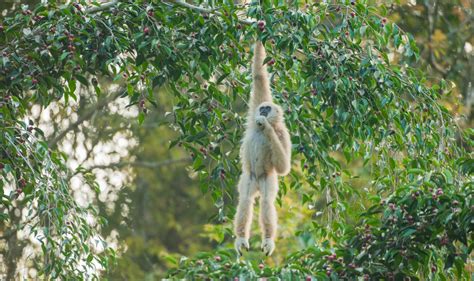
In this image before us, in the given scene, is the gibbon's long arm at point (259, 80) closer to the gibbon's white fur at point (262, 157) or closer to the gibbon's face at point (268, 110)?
the gibbon's white fur at point (262, 157)

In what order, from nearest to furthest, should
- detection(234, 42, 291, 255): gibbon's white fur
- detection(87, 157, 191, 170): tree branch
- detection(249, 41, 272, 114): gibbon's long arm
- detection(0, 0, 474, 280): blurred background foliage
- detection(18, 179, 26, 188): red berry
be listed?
1. detection(18, 179, 26, 188): red berry
2. detection(234, 42, 291, 255): gibbon's white fur
3. detection(249, 41, 272, 114): gibbon's long arm
4. detection(0, 0, 474, 280): blurred background foliage
5. detection(87, 157, 191, 170): tree branch

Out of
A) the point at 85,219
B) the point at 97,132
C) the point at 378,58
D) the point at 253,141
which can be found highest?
the point at 97,132

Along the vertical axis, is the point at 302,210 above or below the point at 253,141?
above

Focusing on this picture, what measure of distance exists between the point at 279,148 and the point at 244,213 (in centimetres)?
61

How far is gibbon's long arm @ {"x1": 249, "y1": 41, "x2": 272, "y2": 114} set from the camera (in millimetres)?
7437

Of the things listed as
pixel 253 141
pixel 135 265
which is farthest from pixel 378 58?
pixel 135 265

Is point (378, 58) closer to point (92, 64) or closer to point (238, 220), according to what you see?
point (238, 220)

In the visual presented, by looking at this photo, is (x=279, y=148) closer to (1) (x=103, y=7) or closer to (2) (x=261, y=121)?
(2) (x=261, y=121)

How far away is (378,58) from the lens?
741 centimetres

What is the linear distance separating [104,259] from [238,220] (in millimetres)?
1150

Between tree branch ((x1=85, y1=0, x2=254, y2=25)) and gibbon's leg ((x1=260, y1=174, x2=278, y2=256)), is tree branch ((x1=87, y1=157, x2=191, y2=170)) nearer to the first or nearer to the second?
gibbon's leg ((x1=260, y1=174, x2=278, y2=256))

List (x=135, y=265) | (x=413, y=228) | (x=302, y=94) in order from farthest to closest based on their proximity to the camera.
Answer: (x=135, y=265)
(x=302, y=94)
(x=413, y=228)

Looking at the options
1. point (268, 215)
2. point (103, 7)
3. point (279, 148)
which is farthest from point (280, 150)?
point (103, 7)

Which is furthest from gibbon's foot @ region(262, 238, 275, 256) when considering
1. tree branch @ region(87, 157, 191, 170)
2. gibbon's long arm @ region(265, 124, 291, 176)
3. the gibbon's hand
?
tree branch @ region(87, 157, 191, 170)
